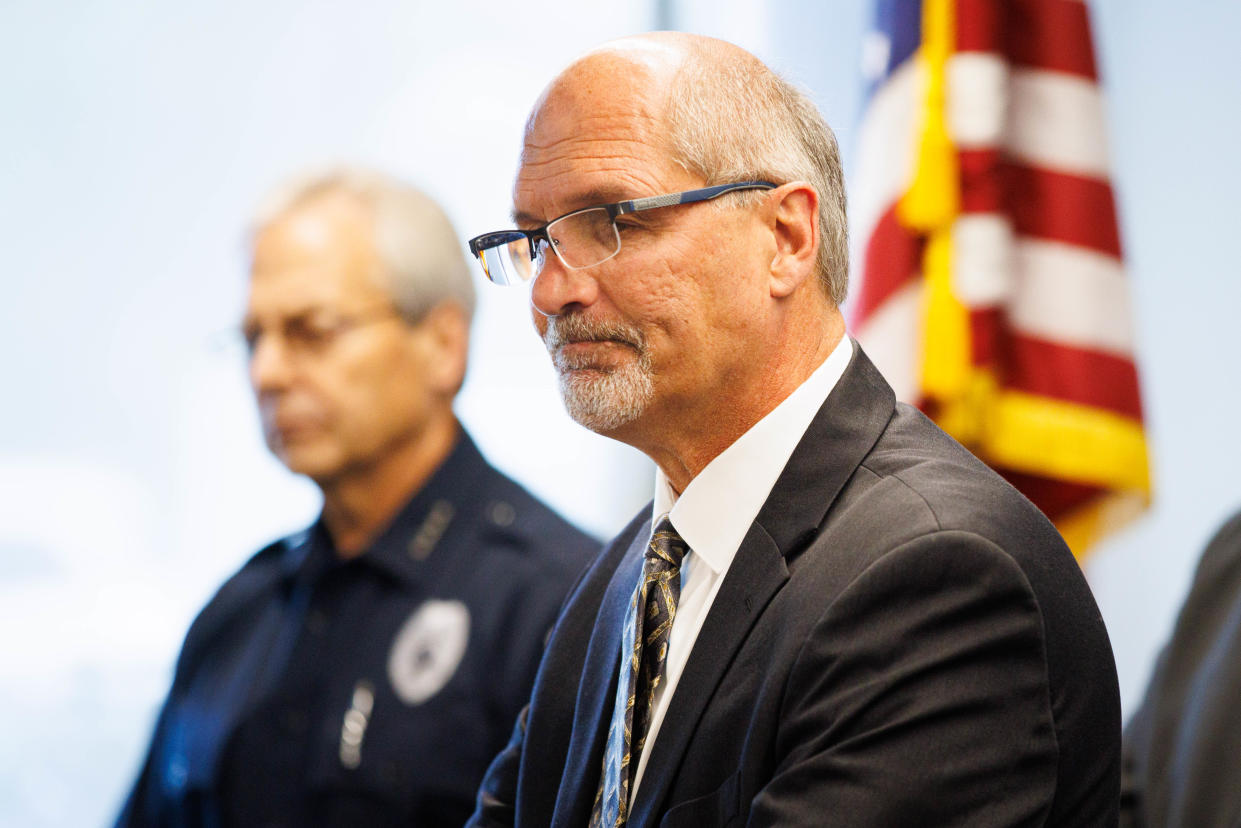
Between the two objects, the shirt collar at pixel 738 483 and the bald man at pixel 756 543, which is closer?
the bald man at pixel 756 543

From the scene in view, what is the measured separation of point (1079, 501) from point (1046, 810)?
1454mm

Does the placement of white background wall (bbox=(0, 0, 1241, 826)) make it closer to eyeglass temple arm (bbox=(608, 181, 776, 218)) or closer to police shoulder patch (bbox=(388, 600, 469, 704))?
police shoulder patch (bbox=(388, 600, 469, 704))

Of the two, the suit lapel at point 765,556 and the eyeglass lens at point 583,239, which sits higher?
the eyeglass lens at point 583,239

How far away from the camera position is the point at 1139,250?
A: 2.75 metres

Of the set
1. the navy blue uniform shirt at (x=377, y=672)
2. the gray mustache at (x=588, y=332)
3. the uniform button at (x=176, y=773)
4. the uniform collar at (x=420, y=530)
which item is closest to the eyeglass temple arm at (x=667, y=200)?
the gray mustache at (x=588, y=332)

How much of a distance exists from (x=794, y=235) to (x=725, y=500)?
0.95ft

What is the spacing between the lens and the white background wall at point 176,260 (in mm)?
2791

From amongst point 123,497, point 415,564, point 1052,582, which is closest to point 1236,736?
point 1052,582

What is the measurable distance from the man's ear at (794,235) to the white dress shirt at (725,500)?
0.37 ft

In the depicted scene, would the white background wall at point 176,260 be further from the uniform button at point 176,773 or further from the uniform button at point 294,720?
the uniform button at point 294,720

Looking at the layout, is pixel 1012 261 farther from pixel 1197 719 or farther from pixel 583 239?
pixel 583 239

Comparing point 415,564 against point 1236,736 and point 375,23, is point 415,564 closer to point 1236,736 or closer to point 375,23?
point 1236,736

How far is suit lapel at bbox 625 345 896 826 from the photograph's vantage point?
1177 mm

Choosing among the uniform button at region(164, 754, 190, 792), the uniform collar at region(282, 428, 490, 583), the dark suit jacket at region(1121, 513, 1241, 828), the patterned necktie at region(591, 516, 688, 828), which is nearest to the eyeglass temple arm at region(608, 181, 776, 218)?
the patterned necktie at region(591, 516, 688, 828)
